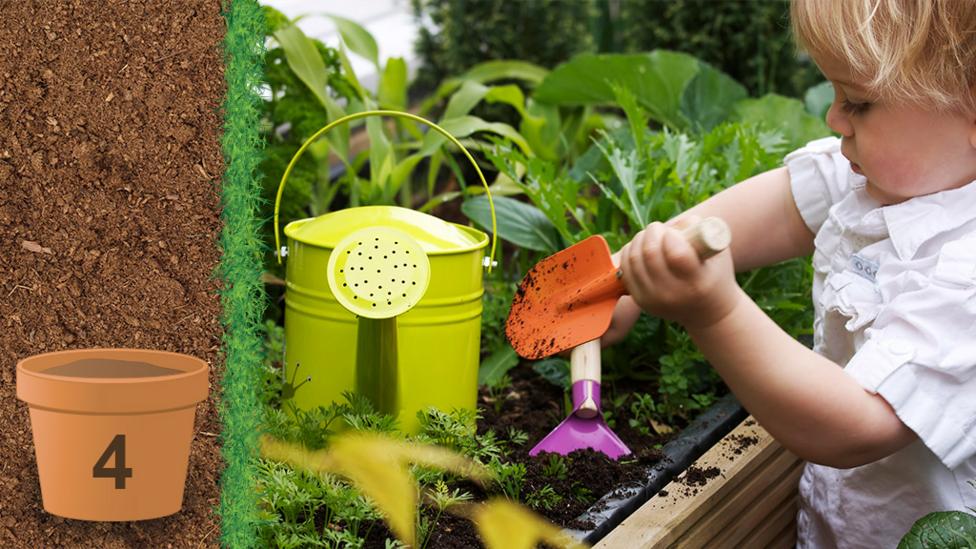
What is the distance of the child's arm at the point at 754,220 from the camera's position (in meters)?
1.66

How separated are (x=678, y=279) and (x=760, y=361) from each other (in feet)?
0.49

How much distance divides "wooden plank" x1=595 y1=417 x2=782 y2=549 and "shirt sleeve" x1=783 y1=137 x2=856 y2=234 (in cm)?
33

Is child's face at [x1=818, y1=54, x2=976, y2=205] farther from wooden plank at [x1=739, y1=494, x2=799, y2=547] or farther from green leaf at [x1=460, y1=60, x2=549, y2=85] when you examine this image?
green leaf at [x1=460, y1=60, x2=549, y2=85]

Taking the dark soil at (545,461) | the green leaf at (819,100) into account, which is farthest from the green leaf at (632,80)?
the dark soil at (545,461)

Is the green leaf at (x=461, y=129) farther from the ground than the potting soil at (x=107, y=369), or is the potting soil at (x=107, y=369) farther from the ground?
the potting soil at (x=107, y=369)

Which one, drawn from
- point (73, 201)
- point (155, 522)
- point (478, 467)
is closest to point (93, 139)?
point (73, 201)

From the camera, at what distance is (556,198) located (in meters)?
1.82

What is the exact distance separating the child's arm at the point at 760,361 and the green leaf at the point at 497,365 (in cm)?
66

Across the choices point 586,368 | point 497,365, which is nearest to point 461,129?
point 497,365

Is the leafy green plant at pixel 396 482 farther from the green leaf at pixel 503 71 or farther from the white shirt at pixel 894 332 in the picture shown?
the green leaf at pixel 503 71

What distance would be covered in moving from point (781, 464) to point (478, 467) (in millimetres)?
576

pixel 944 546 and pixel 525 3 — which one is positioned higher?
pixel 525 3

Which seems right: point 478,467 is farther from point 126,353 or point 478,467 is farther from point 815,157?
point 815,157

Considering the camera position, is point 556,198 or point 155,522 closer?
point 155,522
